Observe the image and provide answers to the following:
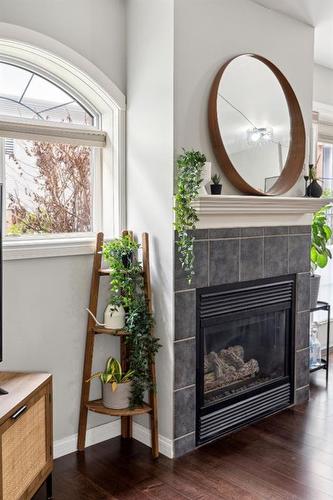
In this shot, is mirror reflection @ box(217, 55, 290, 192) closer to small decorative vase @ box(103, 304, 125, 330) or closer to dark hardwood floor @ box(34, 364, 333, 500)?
small decorative vase @ box(103, 304, 125, 330)

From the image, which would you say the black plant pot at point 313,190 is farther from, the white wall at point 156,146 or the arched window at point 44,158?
the arched window at point 44,158

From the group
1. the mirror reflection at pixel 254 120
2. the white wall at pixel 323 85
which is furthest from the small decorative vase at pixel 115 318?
the white wall at pixel 323 85

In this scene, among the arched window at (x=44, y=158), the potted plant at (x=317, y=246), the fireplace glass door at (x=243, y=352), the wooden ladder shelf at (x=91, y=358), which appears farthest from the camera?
the potted plant at (x=317, y=246)

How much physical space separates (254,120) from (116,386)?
1.86m

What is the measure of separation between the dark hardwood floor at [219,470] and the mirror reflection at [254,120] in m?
1.58

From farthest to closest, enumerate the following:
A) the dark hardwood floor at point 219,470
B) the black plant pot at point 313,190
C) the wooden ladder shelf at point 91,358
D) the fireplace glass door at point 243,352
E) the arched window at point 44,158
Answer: the black plant pot at point 313,190 < the fireplace glass door at point 243,352 < the wooden ladder shelf at point 91,358 < the arched window at point 44,158 < the dark hardwood floor at point 219,470

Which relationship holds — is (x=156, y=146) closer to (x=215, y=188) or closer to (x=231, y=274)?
(x=215, y=188)

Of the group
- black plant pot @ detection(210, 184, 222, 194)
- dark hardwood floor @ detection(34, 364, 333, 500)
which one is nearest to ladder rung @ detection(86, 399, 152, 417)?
dark hardwood floor @ detection(34, 364, 333, 500)

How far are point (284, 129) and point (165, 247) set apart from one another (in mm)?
1288

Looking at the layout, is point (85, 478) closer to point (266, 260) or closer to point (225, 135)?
point (266, 260)

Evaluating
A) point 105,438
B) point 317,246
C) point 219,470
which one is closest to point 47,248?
point 105,438

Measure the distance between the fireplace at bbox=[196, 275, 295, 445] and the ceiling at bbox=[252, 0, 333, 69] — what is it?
176cm

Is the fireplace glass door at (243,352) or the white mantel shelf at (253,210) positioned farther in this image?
the fireplace glass door at (243,352)

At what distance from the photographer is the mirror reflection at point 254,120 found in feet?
10.3
